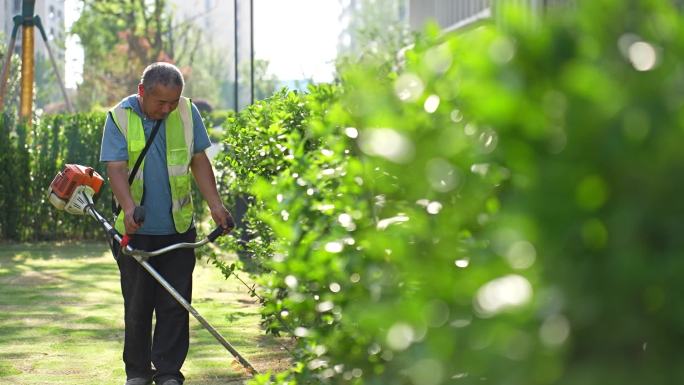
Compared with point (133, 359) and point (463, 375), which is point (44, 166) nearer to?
point (133, 359)

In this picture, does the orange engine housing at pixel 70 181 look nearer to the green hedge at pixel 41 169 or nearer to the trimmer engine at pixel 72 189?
the trimmer engine at pixel 72 189

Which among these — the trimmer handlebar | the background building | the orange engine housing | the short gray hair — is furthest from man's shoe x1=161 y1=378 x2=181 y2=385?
the background building

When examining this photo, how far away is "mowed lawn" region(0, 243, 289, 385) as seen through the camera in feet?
28.1

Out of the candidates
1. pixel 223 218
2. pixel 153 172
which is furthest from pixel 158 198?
pixel 223 218

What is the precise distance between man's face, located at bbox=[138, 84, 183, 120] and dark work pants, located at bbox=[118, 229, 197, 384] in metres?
0.69

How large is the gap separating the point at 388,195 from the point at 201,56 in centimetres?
9058

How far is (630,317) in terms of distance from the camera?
176 cm

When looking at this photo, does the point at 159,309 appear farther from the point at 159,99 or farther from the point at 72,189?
the point at 159,99

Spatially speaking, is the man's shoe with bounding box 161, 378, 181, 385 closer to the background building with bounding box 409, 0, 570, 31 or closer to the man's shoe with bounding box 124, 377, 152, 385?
the man's shoe with bounding box 124, 377, 152, 385

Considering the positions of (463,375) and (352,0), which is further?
(352,0)

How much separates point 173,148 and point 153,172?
170mm

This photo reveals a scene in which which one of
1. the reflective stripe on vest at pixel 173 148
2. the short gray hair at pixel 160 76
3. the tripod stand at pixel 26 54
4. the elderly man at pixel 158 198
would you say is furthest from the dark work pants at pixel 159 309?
the tripod stand at pixel 26 54

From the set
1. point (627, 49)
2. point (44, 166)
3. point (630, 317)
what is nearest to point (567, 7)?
point (627, 49)

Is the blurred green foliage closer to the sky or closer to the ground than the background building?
closer to the ground
